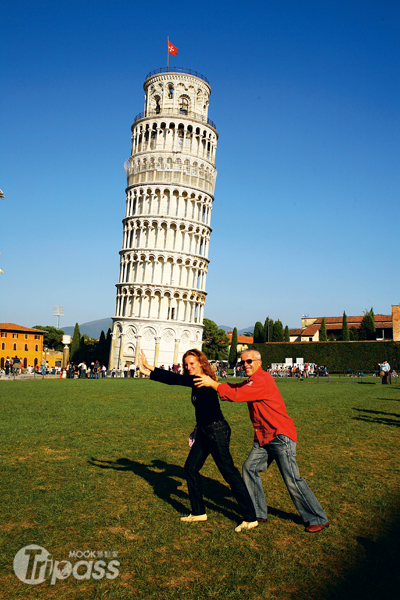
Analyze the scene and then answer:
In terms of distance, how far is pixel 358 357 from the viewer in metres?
59.0

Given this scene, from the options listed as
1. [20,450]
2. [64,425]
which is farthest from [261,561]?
[64,425]

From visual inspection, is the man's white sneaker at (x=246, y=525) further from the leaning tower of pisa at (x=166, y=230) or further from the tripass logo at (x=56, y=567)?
the leaning tower of pisa at (x=166, y=230)

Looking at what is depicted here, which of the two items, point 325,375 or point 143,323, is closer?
point 325,375

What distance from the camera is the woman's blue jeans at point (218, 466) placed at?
5660 millimetres

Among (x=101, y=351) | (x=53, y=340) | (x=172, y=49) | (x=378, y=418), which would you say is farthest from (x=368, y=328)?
(x=53, y=340)

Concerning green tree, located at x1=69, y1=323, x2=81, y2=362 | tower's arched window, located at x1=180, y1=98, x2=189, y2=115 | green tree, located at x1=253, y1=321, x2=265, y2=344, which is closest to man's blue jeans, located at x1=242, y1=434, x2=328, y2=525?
tower's arched window, located at x1=180, y1=98, x2=189, y2=115

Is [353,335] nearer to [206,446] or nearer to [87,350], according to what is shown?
→ [87,350]

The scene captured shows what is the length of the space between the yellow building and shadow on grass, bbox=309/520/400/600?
78377mm

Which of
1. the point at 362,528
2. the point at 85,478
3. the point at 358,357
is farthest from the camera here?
the point at 358,357

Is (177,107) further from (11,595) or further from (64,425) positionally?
(11,595)

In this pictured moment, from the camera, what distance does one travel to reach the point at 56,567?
455 cm

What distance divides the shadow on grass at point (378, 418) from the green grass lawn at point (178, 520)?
306 centimetres

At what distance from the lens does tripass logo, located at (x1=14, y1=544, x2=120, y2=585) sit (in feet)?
14.5

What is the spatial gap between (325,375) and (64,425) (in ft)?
137
